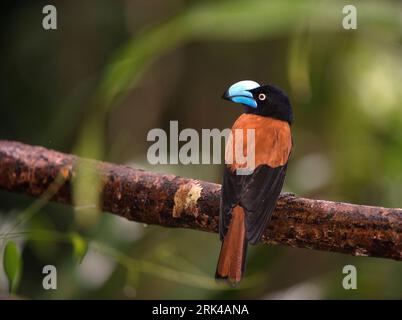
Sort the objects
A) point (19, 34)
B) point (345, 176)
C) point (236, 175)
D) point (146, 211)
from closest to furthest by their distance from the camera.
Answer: point (236, 175) → point (146, 211) → point (345, 176) → point (19, 34)

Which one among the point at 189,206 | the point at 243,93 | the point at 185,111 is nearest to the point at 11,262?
the point at 189,206

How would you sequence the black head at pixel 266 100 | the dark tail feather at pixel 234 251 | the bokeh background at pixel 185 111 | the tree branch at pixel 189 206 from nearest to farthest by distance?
the dark tail feather at pixel 234 251 → the tree branch at pixel 189 206 → the black head at pixel 266 100 → the bokeh background at pixel 185 111

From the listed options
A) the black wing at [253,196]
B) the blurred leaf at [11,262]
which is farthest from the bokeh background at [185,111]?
the black wing at [253,196]

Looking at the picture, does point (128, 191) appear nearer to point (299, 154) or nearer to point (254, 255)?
point (254, 255)

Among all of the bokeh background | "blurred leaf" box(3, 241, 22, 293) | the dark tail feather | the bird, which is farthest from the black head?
"blurred leaf" box(3, 241, 22, 293)

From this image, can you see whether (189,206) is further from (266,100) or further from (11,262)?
(11,262)

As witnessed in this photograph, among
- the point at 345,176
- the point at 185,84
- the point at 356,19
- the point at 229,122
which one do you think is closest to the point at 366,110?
the point at 345,176

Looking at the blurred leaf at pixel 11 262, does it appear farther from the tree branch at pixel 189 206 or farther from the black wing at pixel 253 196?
the black wing at pixel 253 196
